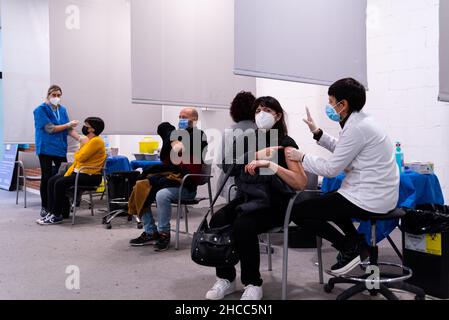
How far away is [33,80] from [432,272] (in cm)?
468

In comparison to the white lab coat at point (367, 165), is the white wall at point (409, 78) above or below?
above

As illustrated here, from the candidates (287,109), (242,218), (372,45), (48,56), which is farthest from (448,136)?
(48,56)

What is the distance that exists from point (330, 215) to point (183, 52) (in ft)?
8.32

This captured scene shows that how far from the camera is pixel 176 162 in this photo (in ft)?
10.3

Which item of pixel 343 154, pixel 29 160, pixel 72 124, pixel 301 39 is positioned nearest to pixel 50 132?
pixel 72 124

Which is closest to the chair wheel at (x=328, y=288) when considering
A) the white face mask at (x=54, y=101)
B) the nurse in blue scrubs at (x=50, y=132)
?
the nurse in blue scrubs at (x=50, y=132)

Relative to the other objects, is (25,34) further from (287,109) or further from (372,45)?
(372,45)

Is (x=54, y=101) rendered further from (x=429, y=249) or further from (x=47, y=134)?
(x=429, y=249)

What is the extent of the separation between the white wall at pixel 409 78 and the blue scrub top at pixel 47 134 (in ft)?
9.49

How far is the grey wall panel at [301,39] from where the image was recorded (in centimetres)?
278

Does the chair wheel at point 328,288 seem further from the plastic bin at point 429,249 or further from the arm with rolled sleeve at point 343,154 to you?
the arm with rolled sleeve at point 343,154

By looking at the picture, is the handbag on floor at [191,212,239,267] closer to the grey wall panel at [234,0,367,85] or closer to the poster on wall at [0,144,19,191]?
the grey wall panel at [234,0,367,85]

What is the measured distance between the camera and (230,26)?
4.20 meters

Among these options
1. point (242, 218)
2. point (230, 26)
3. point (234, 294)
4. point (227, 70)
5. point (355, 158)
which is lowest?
point (234, 294)
